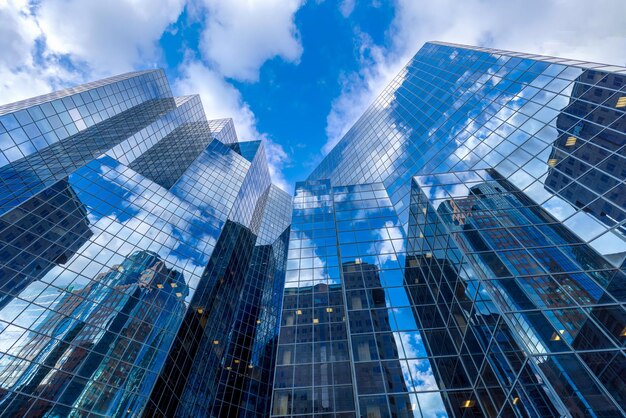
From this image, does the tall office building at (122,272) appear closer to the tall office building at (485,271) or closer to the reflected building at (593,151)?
the tall office building at (485,271)

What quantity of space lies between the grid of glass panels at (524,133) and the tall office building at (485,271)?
0.43ft

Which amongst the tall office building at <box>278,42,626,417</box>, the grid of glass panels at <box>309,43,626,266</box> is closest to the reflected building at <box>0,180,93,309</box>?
the tall office building at <box>278,42,626,417</box>

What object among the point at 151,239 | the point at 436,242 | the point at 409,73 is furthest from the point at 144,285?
Answer: the point at 409,73

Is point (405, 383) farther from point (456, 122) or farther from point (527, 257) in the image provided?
point (456, 122)

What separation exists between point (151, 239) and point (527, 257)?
35848 millimetres

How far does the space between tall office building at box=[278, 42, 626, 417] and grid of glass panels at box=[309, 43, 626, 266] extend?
131 millimetres

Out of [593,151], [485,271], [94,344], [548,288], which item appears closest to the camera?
[548,288]

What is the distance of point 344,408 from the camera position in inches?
803

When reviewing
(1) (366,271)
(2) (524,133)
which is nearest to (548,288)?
(1) (366,271)

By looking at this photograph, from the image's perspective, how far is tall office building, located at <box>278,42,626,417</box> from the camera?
12.2 m

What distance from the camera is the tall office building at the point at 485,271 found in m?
12.2

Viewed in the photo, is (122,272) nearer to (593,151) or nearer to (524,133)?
(524,133)

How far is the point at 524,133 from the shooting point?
23.3 meters

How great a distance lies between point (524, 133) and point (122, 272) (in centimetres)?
3940
